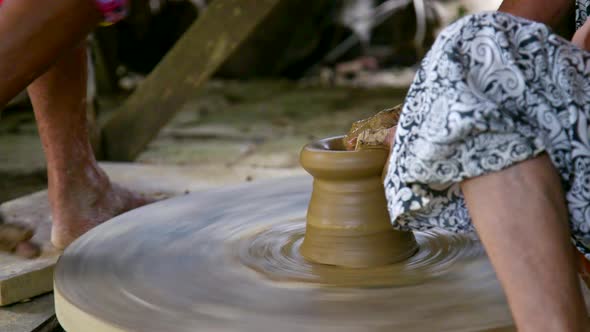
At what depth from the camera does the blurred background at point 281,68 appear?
3865mm

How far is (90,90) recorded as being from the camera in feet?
9.71

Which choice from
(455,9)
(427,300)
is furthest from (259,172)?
(455,9)

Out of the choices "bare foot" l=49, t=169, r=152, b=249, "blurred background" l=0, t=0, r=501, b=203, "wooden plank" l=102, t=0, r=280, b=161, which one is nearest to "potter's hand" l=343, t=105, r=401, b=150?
"bare foot" l=49, t=169, r=152, b=249

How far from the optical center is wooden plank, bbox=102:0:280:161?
111 inches

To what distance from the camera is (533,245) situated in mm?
935

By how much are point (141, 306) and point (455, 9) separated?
473 centimetres

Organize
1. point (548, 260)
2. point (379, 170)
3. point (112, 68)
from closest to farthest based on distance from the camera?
point (548, 260)
point (379, 170)
point (112, 68)

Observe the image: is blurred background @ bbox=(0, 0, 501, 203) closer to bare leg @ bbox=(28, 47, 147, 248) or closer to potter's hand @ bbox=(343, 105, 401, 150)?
bare leg @ bbox=(28, 47, 147, 248)

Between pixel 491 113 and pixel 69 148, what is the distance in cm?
137

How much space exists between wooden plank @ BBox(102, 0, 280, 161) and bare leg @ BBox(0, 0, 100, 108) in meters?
1.40

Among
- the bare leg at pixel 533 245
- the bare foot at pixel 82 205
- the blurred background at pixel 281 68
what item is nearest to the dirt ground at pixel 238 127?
the blurred background at pixel 281 68

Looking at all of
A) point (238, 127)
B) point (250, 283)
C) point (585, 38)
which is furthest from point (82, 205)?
point (238, 127)

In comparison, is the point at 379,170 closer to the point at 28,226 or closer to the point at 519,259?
the point at 519,259

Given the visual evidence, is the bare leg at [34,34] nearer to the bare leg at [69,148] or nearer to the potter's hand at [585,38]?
the bare leg at [69,148]
